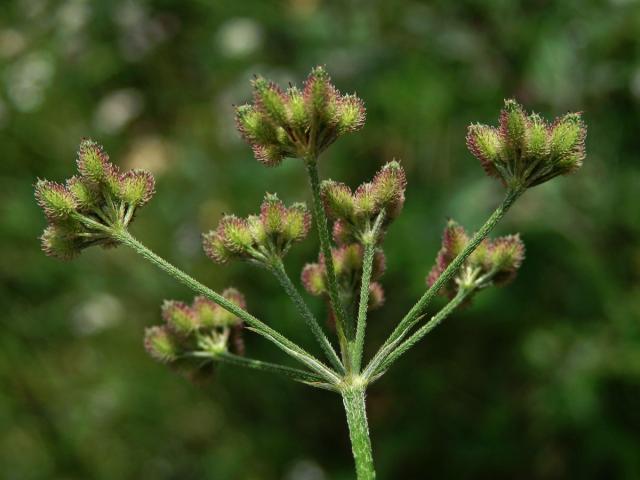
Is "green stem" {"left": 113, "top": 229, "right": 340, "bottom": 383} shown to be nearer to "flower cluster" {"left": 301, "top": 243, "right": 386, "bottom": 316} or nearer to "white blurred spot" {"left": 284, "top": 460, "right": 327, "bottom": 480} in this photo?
"flower cluster" {"left": 301, "top": 243, "right": 386, "bottom": 316}

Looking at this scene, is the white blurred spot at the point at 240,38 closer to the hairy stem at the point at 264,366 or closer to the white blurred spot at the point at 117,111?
the white blurred spot at the point at 117,111

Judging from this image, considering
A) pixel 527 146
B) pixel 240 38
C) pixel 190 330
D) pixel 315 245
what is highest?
pixel 240 38

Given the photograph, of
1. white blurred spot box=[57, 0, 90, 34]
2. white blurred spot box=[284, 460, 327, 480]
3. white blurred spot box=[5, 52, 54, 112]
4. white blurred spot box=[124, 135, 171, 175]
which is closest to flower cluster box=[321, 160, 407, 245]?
white blurred spot box=[284, 460, 327, 480]

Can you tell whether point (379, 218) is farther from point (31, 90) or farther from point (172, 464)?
point (31, 90)

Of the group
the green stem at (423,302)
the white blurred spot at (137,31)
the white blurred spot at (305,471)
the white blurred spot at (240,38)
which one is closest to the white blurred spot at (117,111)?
the white blurred spot at (137,31)

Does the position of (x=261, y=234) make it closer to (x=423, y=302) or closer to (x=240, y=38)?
(x=423, y=302)

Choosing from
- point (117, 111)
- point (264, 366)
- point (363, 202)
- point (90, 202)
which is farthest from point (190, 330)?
point (117, 111)
